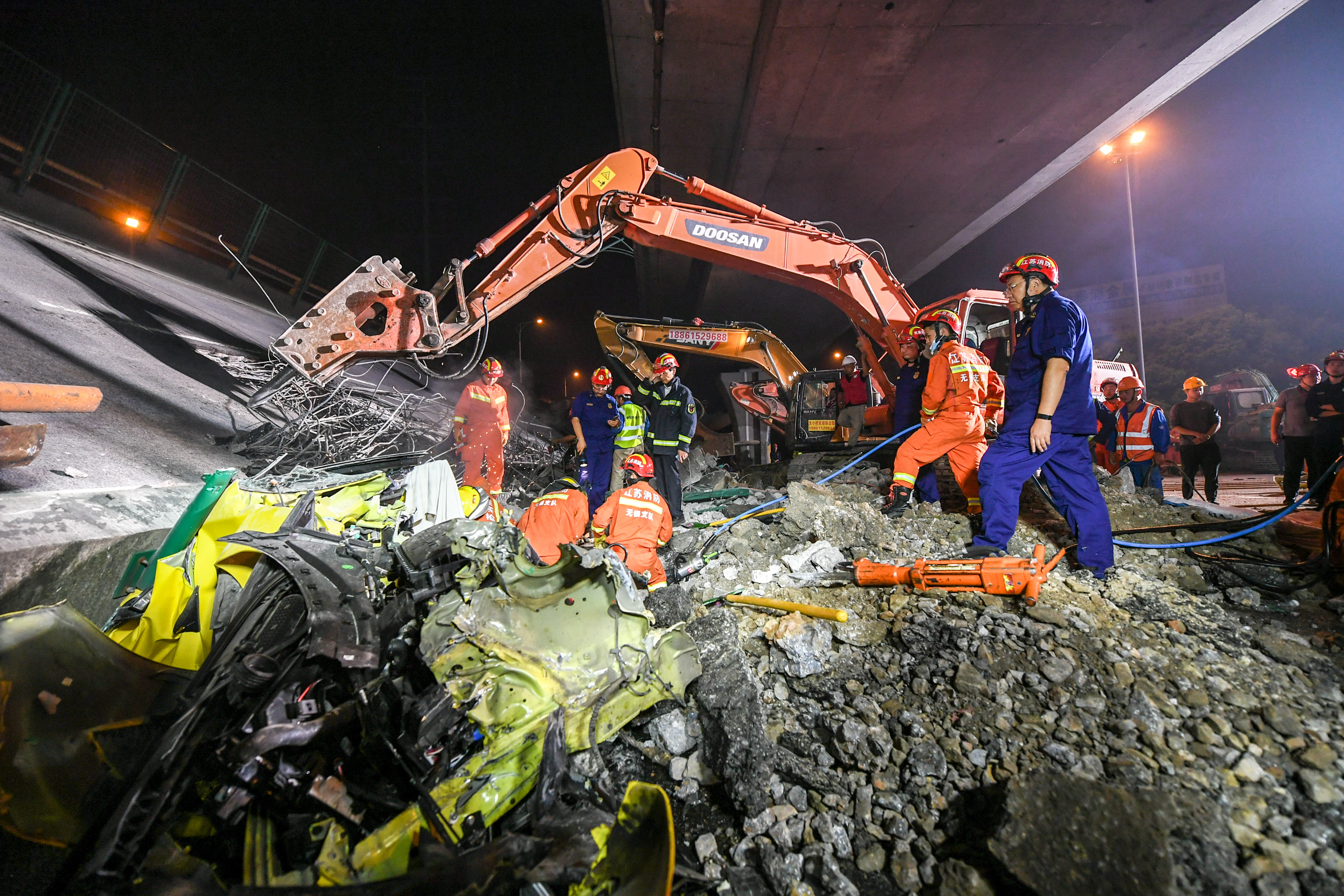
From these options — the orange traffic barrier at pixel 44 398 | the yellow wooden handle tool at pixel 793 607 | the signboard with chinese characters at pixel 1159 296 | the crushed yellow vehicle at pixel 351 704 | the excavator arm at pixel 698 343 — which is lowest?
the crushed yellow vehicle at pixel 351 704

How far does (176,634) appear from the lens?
1.83 meters

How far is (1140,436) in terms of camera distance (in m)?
5.31

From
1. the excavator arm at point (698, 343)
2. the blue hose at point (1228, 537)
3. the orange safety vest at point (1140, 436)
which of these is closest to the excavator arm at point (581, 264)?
the excavator arm at point (698, 343)

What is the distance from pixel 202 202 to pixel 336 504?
30.4ft

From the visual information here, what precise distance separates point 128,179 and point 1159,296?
31815 mm

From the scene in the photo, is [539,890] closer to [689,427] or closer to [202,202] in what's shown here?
[689,427]

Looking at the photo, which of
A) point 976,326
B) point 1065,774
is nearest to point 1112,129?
point 976,326

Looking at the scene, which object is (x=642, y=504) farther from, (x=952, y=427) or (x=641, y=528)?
(x=952, y=427)

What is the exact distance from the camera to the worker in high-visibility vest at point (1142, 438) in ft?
17.3

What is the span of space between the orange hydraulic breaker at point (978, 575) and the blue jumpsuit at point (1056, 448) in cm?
Answer: 30

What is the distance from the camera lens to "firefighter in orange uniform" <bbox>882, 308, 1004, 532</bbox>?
3473 millimetres

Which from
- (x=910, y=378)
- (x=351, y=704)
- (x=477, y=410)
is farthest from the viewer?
(x=477, y=410)

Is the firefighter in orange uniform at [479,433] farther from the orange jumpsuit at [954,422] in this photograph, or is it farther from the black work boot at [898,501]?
the orange jumpsuit at [954,422]

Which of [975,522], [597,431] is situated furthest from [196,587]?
[975,522]
